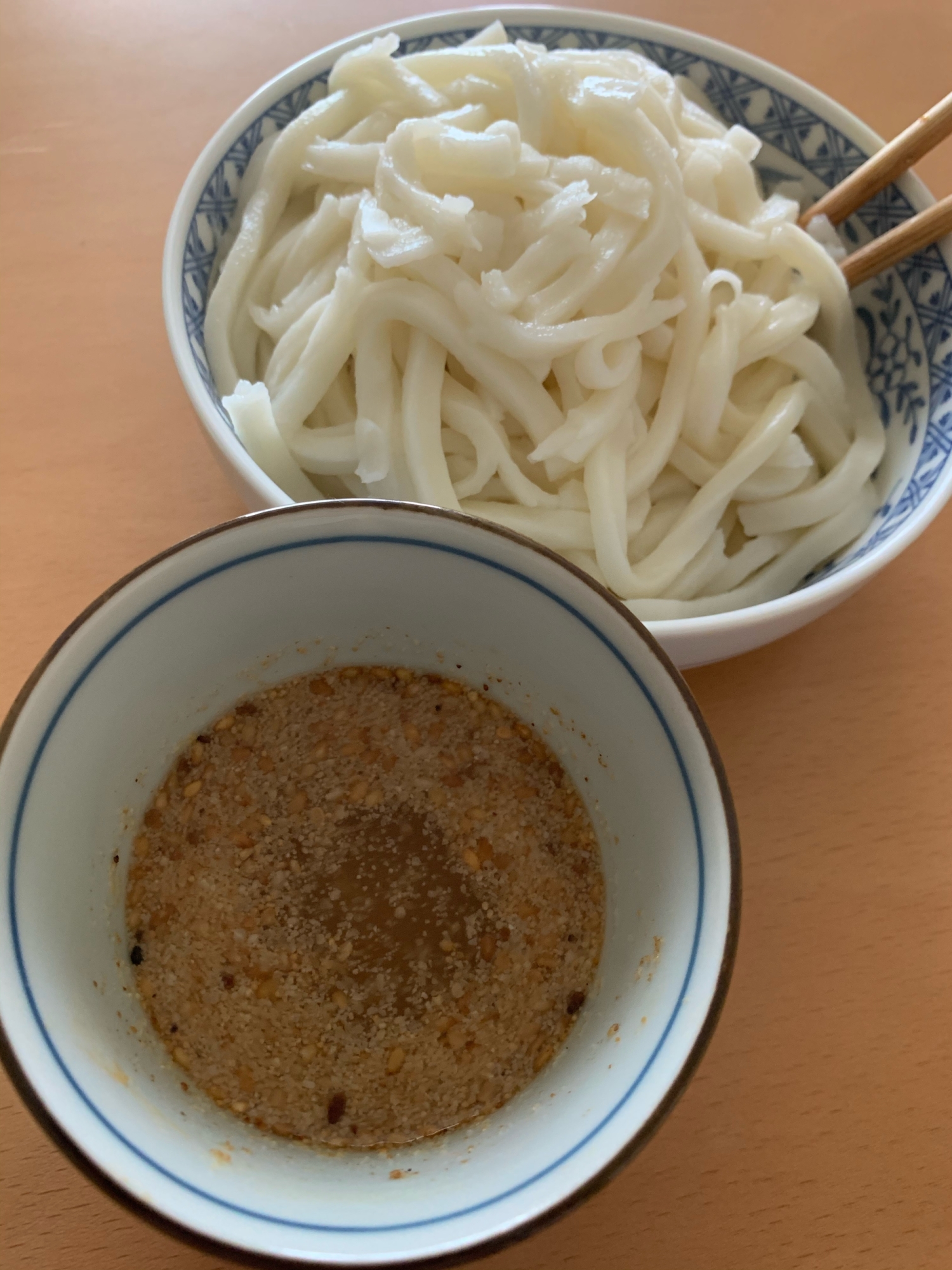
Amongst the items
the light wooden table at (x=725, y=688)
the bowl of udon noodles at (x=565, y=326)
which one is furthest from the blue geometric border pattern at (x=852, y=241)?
the light wooden table at (x=725, y=688)

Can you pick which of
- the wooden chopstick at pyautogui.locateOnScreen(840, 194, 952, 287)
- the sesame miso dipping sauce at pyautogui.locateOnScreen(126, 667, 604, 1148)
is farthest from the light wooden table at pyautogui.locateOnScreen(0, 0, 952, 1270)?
the wooden chopstick at pyautogui.locateOnScreen(840, 194, 952, 287)

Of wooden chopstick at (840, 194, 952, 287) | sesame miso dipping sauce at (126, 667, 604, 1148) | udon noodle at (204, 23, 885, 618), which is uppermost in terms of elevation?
wooden chopstick at (840, 194, 952, 287)

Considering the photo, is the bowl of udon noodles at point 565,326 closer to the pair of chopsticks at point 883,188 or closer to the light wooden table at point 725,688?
the pair of chopsticks at point 883,188

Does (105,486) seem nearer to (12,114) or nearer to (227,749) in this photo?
(227,749)

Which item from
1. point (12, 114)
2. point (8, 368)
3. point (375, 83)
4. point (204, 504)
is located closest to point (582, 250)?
point (375, 83)

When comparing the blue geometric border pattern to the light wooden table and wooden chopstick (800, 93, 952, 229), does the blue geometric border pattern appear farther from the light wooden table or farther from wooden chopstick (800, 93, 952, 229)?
the light wooden table

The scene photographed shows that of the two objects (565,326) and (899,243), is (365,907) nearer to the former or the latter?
(565,326)

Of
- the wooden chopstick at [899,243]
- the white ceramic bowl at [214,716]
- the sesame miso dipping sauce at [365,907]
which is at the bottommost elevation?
the sesame miso dipping sauce at [365,907]
